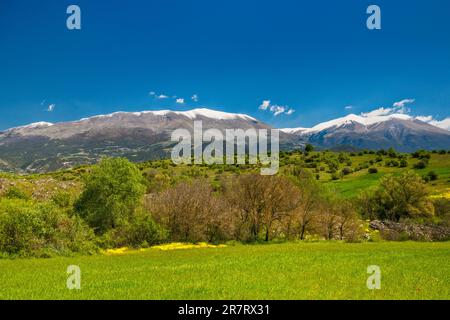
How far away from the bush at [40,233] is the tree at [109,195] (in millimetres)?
13460

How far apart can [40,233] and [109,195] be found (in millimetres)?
21324

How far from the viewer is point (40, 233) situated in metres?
46.1

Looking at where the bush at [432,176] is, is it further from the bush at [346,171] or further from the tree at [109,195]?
the tree at [109,195]

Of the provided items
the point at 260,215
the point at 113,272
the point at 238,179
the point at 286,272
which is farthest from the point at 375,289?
the point at 238,179

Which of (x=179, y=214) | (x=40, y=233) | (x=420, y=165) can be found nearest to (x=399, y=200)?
(x=179, y=214)

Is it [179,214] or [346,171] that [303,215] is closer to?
[179,214]

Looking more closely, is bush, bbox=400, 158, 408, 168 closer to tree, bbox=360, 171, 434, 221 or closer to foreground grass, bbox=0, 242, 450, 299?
tree, bbox=360, 171, 434, 221

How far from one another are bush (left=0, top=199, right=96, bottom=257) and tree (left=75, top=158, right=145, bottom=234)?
44.2 ft

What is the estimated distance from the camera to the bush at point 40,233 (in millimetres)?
44219

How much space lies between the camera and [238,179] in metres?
70.8

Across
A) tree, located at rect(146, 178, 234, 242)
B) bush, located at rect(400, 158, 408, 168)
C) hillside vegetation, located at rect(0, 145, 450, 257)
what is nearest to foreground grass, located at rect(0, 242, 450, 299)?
hillside vegetation, located at rect(0, 145, 450, 257)

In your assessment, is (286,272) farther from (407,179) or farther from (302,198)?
(407,179)

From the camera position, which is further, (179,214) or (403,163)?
(403,163)
